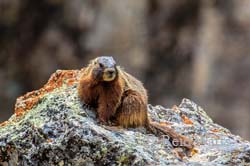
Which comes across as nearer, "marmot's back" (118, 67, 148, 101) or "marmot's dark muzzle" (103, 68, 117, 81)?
"marmot's dark muzzle" (103, 68, 117, 81)

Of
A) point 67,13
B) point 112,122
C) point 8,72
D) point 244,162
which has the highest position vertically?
point 67,13

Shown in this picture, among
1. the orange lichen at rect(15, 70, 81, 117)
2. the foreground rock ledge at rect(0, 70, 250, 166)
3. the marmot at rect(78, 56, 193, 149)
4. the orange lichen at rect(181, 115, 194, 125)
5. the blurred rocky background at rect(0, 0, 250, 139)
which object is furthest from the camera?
the blurred rocky background at rect(0, 0, 250, 139)

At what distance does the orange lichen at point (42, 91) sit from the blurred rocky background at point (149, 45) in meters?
15.6

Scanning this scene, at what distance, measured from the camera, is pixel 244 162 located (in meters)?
7.97

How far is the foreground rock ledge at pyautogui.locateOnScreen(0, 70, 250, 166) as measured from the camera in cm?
788

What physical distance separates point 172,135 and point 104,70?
98cm

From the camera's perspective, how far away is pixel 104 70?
346 inches

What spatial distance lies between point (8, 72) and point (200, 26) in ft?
20.6

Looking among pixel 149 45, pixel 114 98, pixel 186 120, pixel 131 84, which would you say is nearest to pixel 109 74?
pixel 114 98

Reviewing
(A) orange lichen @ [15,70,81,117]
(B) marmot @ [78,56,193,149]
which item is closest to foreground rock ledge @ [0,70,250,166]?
(A) orange lichen @ [15,70,81,117]

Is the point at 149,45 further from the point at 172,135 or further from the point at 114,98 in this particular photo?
the point at 172,135

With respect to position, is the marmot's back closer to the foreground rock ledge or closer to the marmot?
the marmot

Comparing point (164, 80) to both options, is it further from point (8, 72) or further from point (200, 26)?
point (8, 72)

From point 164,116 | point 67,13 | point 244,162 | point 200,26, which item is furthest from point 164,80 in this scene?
point 244,162
